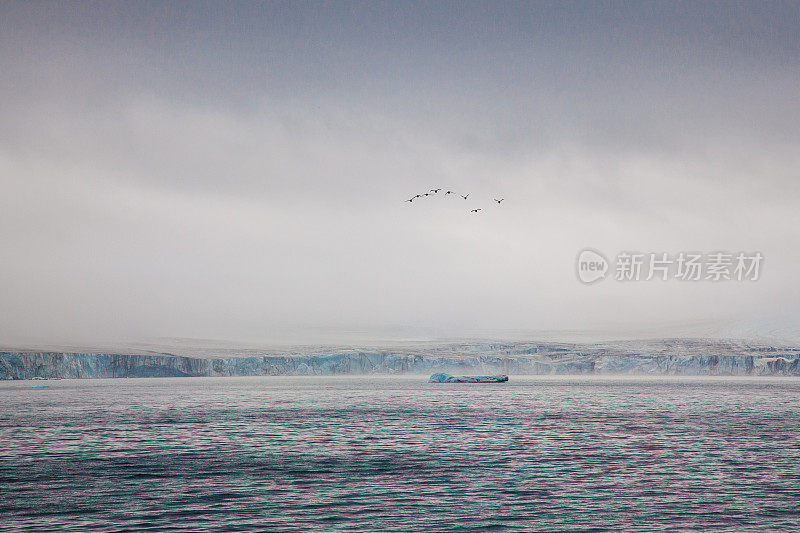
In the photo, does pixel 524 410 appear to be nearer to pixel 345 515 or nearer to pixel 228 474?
pixel 228 474

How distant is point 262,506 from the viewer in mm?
35844

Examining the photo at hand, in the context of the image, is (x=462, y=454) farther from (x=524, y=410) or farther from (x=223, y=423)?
(x=524, y=410)

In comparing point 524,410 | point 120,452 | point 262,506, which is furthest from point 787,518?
point 524,410

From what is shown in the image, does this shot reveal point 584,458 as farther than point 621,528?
Yes

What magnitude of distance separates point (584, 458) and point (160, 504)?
30.6m

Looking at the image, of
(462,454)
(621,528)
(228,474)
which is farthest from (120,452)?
(621,528)

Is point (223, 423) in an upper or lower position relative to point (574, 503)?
lower

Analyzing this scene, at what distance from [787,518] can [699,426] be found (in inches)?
1955

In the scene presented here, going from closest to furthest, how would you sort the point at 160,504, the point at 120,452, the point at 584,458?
1. the point at 160,504
2. the point at 584,458
3. the point at 120,452

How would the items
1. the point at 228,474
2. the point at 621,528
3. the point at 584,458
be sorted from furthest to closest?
the point at 584,458, the point at 228,474, the point at 621,528

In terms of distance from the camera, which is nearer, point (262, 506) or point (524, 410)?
point (262, 506)

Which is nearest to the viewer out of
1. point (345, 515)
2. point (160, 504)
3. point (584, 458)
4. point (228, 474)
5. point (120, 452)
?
point (345, 515)

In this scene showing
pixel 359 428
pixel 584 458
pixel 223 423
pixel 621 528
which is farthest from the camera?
pixel 223 423

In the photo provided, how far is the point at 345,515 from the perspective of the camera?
33.7 metres
